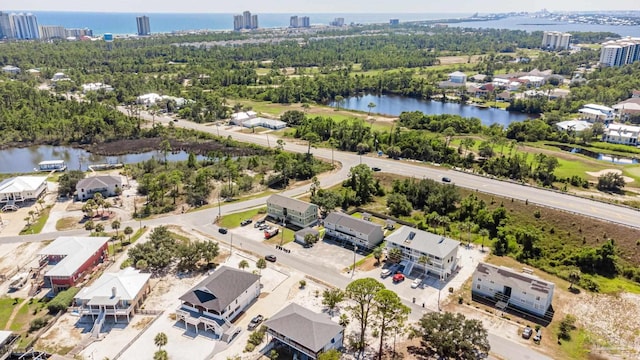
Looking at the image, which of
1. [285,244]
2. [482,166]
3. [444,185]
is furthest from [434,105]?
[285,244]

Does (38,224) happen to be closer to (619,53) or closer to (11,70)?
(11,70)

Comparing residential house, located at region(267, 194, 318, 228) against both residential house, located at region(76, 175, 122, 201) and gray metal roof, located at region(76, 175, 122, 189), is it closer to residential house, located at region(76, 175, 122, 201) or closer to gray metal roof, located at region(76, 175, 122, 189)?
residential house, located at region(76, 175, 122, 201)

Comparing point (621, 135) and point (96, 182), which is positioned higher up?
point (621, 135)

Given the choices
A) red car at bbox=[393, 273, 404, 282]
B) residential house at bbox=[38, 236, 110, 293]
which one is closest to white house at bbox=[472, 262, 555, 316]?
red car at bbox=[393, 273, 404, 282]

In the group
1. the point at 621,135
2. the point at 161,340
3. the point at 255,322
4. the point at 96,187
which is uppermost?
the point at 621,135

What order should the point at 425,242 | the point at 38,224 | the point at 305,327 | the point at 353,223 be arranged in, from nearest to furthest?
the point at 305,327
the point at 425,242
the point at 353,223
the point at 38,224

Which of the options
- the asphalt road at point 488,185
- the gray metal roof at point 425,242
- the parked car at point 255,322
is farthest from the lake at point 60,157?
the parked car at point 255,322

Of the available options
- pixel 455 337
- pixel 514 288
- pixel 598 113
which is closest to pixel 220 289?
pixel 455 337

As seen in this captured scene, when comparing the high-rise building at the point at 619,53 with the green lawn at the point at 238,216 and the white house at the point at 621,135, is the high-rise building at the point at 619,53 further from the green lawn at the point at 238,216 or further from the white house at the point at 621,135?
the green lawn at the point at 238,216
